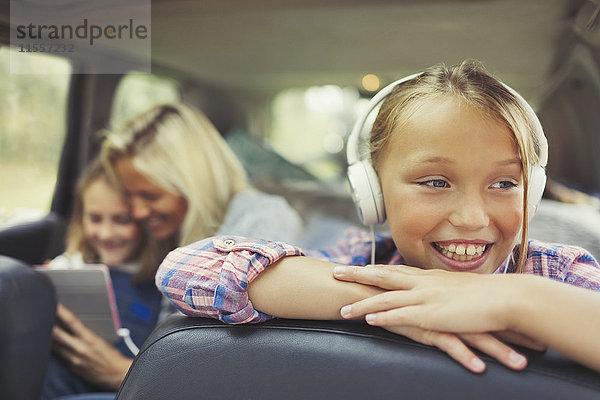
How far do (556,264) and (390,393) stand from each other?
0.45 metres

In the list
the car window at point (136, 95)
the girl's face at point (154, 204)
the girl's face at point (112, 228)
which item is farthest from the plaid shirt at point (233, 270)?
the car window at point (136, 95)

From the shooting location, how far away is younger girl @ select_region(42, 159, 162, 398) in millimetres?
1692

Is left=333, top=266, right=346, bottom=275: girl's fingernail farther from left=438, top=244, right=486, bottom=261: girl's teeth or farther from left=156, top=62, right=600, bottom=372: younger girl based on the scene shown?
left=438, top=244, right=486, bottom=261: girl's teeth

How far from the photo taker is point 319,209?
2.15 meters

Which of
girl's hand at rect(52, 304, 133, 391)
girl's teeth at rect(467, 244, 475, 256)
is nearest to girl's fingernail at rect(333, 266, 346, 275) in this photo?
girl's teeth at rect(467, 244, 475, 256)

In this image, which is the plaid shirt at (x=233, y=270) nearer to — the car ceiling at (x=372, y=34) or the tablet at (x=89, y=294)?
the car ceiling at (x=372, y=34)

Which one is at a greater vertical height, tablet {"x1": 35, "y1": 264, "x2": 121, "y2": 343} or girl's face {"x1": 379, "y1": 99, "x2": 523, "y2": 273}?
girl's face {"x1": 379, "y1": 99, "x2": 523, "y2": 273}

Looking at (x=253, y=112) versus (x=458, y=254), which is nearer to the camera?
(x=458, y=254)

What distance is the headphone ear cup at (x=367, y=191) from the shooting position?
0.97m

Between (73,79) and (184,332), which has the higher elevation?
(73,79)

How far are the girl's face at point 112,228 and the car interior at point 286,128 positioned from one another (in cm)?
39

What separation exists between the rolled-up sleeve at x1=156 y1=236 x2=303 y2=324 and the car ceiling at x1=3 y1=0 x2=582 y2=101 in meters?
0.71

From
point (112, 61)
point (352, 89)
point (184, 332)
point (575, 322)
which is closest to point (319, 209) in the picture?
point (352, 89)

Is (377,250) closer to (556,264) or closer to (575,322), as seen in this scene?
(556,264)
